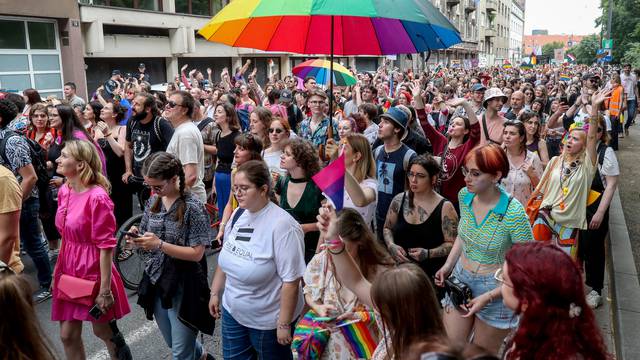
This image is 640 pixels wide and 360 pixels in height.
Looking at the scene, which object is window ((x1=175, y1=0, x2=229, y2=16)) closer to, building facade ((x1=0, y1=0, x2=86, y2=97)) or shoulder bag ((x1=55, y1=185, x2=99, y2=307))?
building facade ((x1=0, y1=0, x2=86, y2=97))

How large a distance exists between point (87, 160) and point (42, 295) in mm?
2524

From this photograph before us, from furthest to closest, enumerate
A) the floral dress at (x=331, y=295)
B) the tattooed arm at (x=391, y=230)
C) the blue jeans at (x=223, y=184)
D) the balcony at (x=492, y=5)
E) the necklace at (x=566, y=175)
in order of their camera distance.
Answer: the balcony at (x=492, y=5)
the blue jeans at (x=223, y=184)
the necklace at (x=566, y=175)
the tattooed arm at (x=391, y=230)
the floral dress at (x=331, y=295)

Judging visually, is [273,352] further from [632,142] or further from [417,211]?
[632,142]

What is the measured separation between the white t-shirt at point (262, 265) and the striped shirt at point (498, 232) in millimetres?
1109

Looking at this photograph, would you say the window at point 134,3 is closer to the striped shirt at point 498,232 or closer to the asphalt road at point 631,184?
the asphalt road at point 631,184

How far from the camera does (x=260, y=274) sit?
3125 millimetres

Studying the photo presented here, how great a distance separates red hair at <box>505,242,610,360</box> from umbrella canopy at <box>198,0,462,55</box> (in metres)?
1.89

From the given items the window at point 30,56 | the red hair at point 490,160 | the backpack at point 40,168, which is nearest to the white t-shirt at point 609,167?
the red hair at point 490,160

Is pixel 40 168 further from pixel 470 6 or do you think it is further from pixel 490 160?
pixel 470 6

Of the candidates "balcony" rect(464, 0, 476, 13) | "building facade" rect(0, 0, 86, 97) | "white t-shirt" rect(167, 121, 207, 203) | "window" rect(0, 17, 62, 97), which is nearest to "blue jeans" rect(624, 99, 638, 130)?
"white t-shirt" rect(167, 121, 207, 203)

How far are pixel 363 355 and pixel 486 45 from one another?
89.7 m

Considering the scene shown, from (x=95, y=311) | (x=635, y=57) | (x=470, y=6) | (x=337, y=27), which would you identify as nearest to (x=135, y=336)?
(x=95, y=311)

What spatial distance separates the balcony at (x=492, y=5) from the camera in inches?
3270

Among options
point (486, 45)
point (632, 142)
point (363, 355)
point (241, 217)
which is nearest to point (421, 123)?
point (241, 217)
